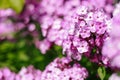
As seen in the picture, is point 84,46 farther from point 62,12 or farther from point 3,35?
point 3,35

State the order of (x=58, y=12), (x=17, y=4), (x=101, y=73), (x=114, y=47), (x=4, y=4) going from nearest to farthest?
(x=114, y=47) < (x=101, y=73) < (x=58, y=12) < (x=17, y=4) < (x=4, y=4)

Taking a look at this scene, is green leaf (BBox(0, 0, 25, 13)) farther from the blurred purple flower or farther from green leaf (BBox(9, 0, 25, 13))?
the blurred purple flower

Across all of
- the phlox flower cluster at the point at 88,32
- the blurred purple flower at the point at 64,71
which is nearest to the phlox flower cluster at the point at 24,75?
the blurred purple flower at the point at 64,71

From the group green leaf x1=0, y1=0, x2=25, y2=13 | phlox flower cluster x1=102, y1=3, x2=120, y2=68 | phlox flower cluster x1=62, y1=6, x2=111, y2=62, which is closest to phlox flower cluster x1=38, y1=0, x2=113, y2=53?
green leaf x1=0, y1=0, x2=25, y2=13

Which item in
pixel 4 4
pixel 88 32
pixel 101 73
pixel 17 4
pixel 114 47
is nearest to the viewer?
pixel 114 47

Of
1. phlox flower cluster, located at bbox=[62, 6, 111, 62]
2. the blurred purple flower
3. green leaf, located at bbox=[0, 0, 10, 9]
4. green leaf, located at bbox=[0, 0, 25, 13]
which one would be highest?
phlox flower cluster, located at bbox=[62, 6, 111, 62]

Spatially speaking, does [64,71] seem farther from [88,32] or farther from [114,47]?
[114,47]

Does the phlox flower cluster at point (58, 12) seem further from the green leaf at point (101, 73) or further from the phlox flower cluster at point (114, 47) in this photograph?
the phlox flower cluster at point (114, 47)

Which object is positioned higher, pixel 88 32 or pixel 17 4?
pixel 88 32

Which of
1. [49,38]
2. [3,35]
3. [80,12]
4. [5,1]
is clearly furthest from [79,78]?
[3,35]

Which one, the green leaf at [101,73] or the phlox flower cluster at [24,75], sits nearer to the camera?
the green leaf at [101,73]

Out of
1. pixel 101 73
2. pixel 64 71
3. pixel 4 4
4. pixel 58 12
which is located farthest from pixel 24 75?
pixel 4 4
